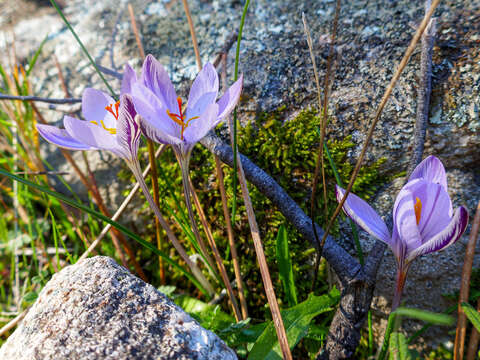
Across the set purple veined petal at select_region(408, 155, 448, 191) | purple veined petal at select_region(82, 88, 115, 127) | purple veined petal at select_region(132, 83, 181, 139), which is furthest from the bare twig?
purple veined petal at select_region(82, 88, 115, 127)

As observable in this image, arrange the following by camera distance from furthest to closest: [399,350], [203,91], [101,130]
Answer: [203,91] → [101,130] → [399,350]

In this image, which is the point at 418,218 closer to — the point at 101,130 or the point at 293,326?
the point at 293,326

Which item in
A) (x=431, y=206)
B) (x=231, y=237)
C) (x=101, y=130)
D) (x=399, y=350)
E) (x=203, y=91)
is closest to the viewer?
(x=399, y=350)

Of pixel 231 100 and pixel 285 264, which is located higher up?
pixel 231 100

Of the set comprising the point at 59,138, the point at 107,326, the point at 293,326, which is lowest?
the point at 107,326

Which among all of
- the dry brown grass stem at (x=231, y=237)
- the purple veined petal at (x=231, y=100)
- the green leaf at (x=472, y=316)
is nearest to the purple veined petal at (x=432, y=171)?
the green leaf at (x=472, y=316)

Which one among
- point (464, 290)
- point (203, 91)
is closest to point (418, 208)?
point (464, 290)
